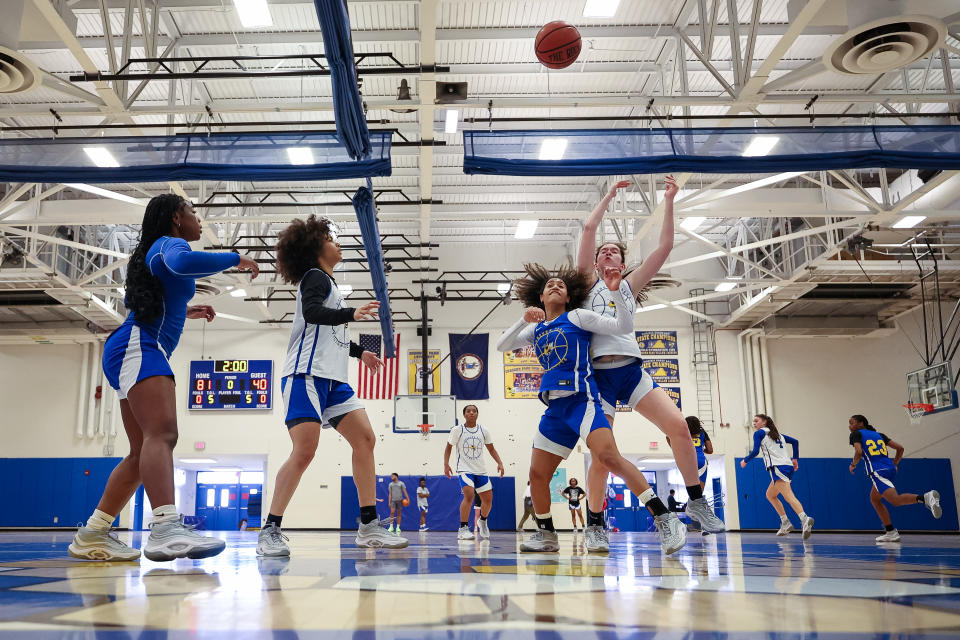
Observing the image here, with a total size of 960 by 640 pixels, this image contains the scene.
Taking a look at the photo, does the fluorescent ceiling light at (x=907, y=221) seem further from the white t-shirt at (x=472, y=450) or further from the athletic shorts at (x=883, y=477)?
the white t-shirt at (x=472, y=450)

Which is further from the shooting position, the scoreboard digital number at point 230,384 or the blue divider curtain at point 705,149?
the scoreboard digital number at point 230,384

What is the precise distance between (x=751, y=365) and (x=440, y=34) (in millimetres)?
14736

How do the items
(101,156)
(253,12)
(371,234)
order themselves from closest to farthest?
(101,156), (253,12), (371,234)

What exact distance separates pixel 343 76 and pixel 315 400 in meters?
4.36

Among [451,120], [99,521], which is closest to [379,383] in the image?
[451,120]

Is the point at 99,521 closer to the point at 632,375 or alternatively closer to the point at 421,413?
the point at 632,375

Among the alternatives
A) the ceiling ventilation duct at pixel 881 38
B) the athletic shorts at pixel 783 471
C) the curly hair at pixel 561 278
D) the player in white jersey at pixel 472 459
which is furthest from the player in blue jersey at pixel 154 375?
the athletic shorts at pixel 783 471

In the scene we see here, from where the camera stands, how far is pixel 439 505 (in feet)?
69.3

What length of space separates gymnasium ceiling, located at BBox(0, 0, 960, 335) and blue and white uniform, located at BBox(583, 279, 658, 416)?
474 cm

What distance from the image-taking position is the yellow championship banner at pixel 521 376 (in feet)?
73.2

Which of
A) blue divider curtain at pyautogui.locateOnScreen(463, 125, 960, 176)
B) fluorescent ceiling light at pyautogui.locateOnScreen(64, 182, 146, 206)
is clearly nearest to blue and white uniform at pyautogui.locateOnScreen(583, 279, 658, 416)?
blue divider curtain at pyautogui.locateOnScreen(463, 125, 960, 176)

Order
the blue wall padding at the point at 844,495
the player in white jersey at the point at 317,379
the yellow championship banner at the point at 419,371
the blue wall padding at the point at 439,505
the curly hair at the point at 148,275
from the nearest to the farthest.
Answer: the curly hair at the point at 148,275, the player in white jersey at the point at 317,379, the blue wall padding at the point at 844,495, the blue wall padding at the point at 439,505, the yellow championship banner at the point at 419,371

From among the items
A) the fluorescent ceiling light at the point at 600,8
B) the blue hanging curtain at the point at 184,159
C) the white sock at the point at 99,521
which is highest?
the fluorescent ceiling light at the point at 600,8

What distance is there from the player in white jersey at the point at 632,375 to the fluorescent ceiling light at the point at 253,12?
7170mm
